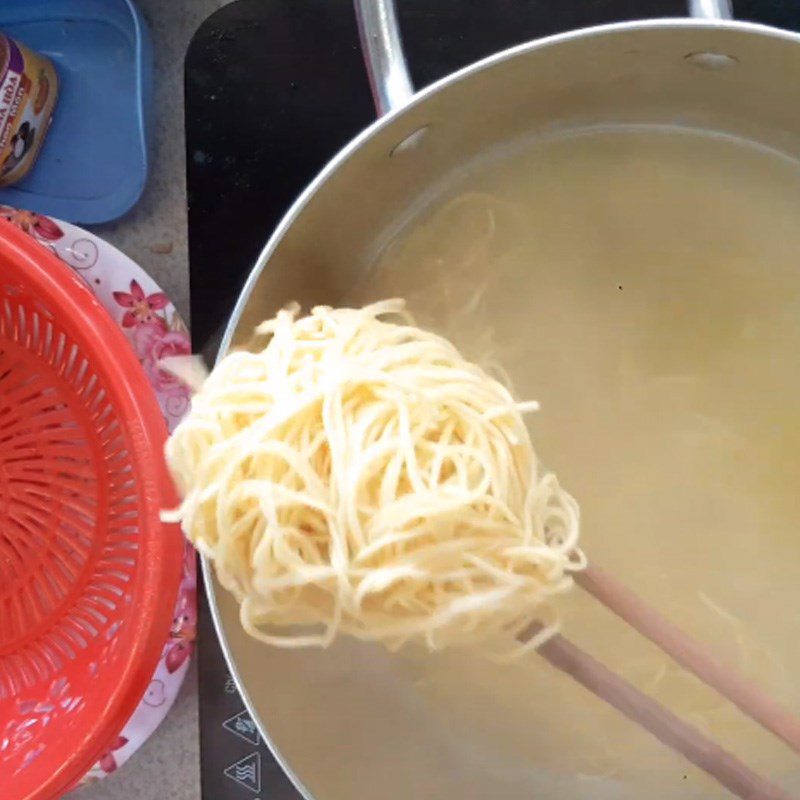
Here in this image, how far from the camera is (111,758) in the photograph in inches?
30.5

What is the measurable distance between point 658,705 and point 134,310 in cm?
51

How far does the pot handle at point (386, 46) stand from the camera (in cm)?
58

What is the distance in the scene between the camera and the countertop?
0.80 meters

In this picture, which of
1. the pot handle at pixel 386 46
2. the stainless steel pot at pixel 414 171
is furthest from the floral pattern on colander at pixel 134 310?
the pot handle at pixel 386 46

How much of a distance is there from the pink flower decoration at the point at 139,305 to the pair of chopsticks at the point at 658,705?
1.29ft

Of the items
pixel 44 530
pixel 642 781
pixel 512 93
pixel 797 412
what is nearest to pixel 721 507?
pixel 797 412

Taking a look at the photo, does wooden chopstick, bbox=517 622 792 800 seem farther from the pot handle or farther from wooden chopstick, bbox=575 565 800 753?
the pot handle

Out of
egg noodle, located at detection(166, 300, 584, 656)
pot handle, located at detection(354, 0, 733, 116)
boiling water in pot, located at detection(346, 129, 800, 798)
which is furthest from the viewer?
boiling water in pot, located at detection(346, 129, 800, 798)

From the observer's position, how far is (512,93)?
0.68 metres

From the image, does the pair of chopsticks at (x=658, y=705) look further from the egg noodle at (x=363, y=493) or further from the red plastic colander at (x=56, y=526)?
the red plastic colander at (x=56, y=526)

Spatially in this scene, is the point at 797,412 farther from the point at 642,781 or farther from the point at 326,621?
the point at 326,621

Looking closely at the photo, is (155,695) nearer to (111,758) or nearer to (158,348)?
(111,758)

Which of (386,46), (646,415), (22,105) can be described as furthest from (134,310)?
(646,415)

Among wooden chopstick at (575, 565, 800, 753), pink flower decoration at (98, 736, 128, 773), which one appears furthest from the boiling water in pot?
pink flower decoration at (98, 736, 128, 773)
